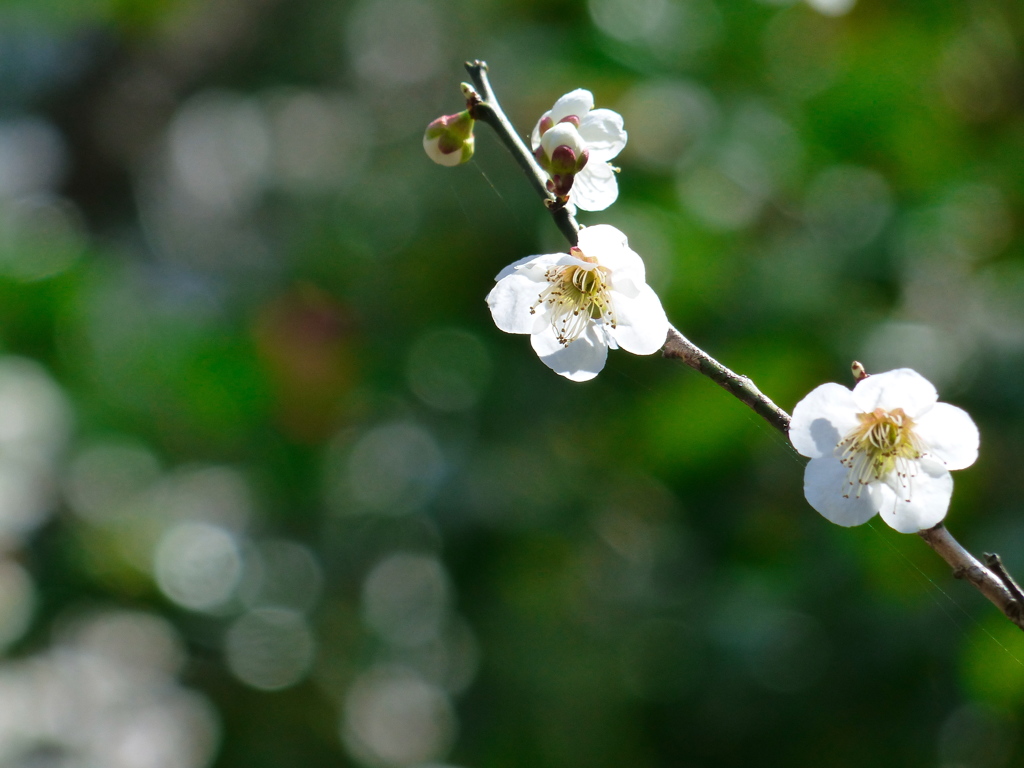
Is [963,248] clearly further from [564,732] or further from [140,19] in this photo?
[140,19]

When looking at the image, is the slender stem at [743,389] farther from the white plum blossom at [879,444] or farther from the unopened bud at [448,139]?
the unopened bud at [448,139]

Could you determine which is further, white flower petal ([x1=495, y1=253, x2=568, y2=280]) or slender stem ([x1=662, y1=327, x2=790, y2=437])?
white flower petal ([x1=495, y1=253, x2=568, y2=280])

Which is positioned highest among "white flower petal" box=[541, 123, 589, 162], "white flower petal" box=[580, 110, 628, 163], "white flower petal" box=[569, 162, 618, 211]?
"white flower petal" box=[541, 123, 589, 162]

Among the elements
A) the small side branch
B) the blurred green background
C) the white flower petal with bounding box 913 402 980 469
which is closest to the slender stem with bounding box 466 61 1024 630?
the small side branch

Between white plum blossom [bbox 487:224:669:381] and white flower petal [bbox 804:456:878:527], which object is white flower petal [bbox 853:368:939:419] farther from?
white plum blossom [bbox 487:224:669:381]

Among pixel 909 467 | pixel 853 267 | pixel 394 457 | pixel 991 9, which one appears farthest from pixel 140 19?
pixel 909 467

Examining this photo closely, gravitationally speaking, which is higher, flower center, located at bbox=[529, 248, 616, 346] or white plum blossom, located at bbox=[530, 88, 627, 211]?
white plum blossom, located at bbox=[530, 88, 627, 211]

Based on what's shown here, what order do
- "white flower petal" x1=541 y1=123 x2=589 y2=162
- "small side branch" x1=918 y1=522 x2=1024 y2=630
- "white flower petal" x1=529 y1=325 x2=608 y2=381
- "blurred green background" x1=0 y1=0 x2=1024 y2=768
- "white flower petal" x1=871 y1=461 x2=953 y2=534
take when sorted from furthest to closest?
"blurred green background" x1=0 y1=0 x2=1024 y2=768 → "white flower petal" x1=529 y1=325 x2=608 y2=381 → "white flower petal" x1=541 y1=123 x2=589 y2=162 → "white flower petal" x1=871 y1=461 x2=953 y2=534 → "small side branch" x1=918 y1=522 x2=1024 y2=630
